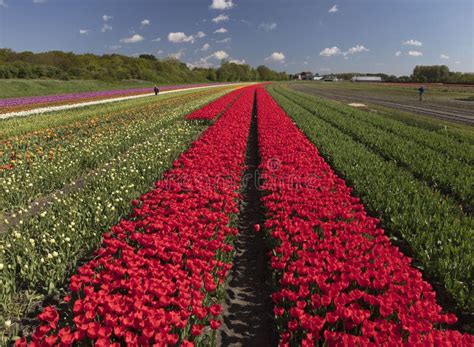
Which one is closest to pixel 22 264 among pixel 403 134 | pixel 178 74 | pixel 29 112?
pixel 403 134

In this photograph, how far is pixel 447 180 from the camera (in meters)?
8.56

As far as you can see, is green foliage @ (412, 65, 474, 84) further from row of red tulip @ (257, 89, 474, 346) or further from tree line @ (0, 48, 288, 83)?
row of red tulip @ (257, 89, 474, 346)

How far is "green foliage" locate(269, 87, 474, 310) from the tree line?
57.9 m

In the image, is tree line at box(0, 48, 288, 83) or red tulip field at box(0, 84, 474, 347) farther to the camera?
tree line at box(0, 48, 288, 83)

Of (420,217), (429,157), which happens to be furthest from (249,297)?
(429,157)

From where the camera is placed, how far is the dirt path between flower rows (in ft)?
12.6

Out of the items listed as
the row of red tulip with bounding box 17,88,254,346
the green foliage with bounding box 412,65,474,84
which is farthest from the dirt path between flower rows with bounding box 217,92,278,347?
the green foliage with bounding box 412,65,474,84

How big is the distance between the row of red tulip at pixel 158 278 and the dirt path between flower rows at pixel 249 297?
0.31 m

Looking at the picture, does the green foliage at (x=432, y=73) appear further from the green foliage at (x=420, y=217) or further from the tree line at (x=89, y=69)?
the green foliage at (x=420, y=217)

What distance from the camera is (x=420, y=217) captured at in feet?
19.0

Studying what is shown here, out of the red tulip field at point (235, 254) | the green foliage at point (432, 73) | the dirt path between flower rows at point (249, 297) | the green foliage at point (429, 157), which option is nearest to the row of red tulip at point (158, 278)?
the red tulip field at point (235, 254)

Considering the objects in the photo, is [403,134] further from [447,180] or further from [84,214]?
[84,214]

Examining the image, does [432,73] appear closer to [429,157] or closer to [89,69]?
[89,69]

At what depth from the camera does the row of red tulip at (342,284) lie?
292cm
